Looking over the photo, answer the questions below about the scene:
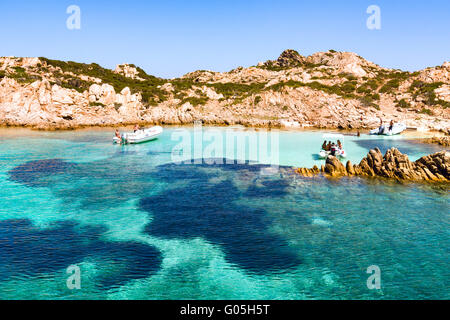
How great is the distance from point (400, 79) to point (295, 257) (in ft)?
324

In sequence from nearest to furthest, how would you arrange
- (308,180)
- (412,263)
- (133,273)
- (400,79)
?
(133,273), (412,263), (308,180), (400,79)

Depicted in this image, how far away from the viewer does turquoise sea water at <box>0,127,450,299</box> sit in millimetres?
12219

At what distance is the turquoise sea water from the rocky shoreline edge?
1.99m

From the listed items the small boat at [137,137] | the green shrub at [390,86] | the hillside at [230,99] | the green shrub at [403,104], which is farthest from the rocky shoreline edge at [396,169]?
the green shrub at [390,86]

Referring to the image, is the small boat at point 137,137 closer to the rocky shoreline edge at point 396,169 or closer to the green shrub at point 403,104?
the rocky shoreline edge at point 396,169

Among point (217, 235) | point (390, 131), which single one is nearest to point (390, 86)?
point (390, 131)

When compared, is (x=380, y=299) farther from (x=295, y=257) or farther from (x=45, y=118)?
(x=45, y=118)

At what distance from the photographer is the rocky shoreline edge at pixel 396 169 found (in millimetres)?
27250

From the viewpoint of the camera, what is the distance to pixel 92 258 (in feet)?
46.5

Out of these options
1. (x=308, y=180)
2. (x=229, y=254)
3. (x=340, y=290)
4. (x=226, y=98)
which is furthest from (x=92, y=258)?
(x=226, y=98)

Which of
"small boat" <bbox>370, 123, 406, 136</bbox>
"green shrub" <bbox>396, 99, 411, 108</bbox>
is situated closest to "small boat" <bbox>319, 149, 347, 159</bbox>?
"small boat" <bbox>370, 123, 406, 136</bbox>

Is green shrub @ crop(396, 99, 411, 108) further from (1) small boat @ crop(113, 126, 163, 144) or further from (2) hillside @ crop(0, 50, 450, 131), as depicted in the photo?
(1) small boat @ crop(113, 126, 163, 144)

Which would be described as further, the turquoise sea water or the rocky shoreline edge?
the rocky shoreline edge

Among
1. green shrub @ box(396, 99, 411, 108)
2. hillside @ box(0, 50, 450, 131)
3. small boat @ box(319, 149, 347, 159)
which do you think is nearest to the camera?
small boat @ box(319, 149, 347, 159)
